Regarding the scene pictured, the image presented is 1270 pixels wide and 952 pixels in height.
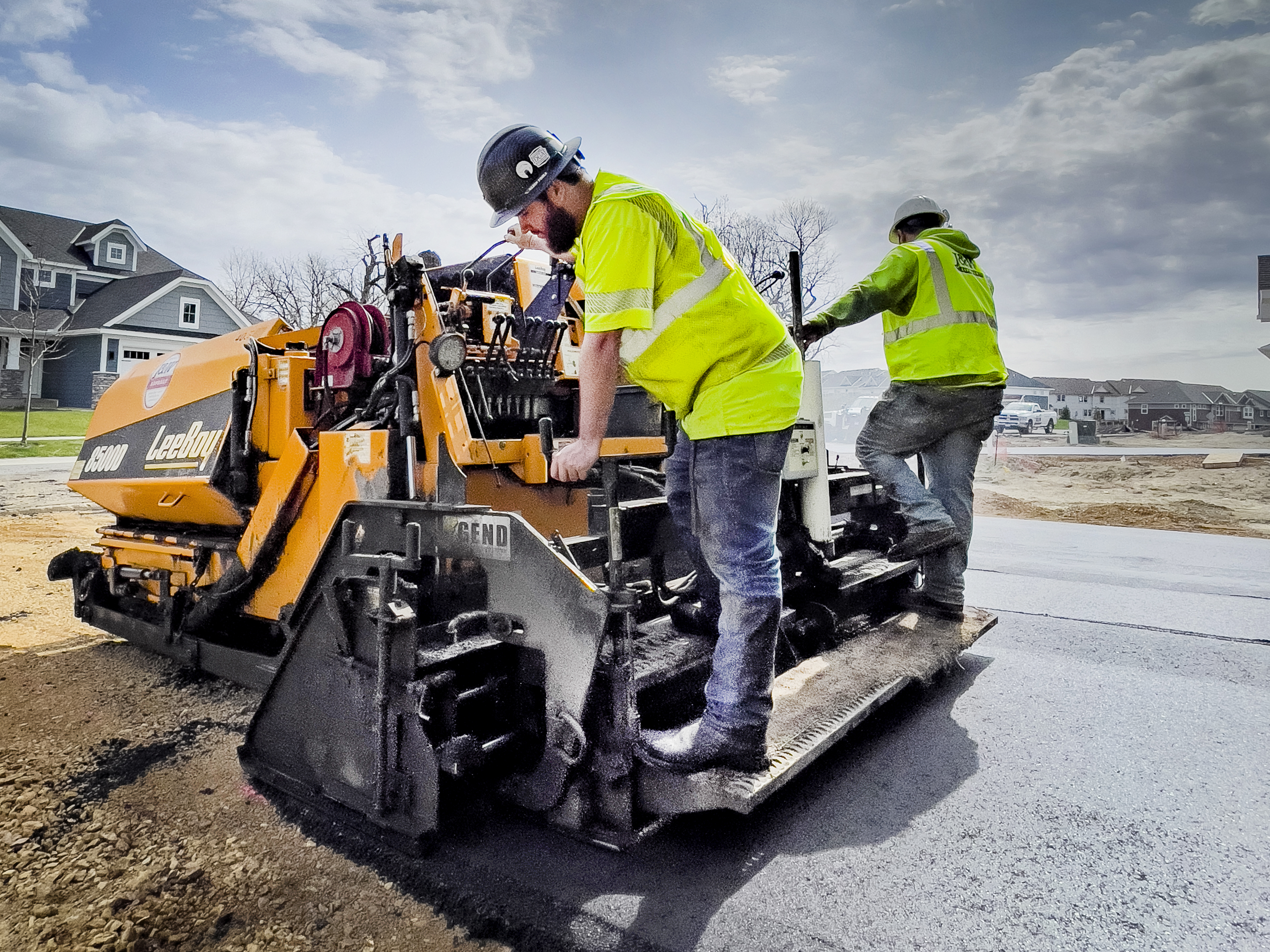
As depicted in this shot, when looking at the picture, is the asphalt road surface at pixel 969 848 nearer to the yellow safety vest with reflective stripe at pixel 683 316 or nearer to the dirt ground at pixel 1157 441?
the yellow safety vest with reflective stripe at pixel 683 316

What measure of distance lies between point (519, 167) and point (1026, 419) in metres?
40.5

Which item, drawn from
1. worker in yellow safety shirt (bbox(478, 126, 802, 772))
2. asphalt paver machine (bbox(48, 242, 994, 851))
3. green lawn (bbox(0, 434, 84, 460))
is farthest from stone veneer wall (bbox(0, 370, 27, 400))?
worker in yellow safety shirt (bbox(478, 126, 802, 772))

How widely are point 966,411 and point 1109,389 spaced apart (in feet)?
284

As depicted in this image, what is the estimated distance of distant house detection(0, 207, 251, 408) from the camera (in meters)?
26.4

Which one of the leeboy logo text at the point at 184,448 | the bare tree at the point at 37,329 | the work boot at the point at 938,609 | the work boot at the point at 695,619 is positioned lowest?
the work boot at the point at 938,609

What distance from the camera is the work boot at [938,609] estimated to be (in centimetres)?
392

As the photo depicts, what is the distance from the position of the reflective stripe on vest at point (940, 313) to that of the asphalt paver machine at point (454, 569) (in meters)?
0.72

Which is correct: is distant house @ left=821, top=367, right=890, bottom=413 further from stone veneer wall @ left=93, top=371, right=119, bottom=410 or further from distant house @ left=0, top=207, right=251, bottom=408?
stone veneer wall @ left=93, top=371, right=119, bottom=410

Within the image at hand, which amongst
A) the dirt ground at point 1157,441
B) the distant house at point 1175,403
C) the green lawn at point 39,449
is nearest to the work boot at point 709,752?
the green lawn at point 39,449

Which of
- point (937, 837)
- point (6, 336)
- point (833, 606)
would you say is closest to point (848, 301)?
point (833, 606)

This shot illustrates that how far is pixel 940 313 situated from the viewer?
373 cm

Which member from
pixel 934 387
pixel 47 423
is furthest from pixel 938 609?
pixel 47 423

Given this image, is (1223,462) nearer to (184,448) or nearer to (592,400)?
(592,400)

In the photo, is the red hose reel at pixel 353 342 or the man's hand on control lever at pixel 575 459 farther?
the red hose reel at pixel 353 342
